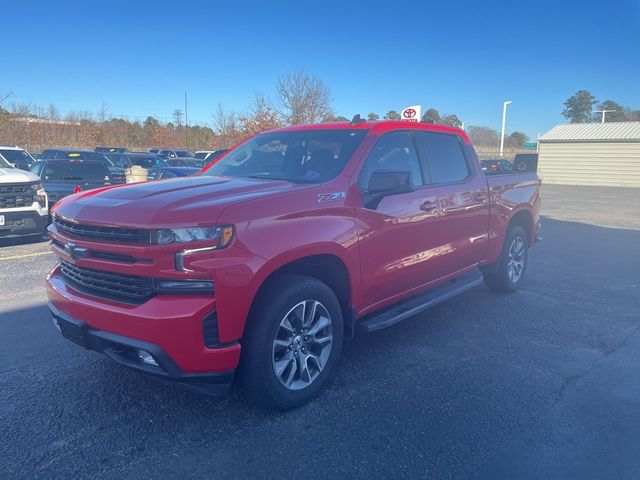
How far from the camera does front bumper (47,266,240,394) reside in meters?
2.80

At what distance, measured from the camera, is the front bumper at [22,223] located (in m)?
8.43

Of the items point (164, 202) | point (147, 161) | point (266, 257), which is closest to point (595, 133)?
point (147, 161)

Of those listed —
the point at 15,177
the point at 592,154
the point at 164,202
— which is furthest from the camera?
the point at 592,154

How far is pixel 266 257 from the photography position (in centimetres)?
306

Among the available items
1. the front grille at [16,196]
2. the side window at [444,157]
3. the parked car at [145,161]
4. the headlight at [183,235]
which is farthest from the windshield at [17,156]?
the headlight at [183,235]

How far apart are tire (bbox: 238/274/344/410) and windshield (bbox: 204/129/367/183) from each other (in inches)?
37.1

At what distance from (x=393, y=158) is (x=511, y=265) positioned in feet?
9.51

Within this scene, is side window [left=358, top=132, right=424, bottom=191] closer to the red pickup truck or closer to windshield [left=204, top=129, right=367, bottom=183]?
the red pickup truck

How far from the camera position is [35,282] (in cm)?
646

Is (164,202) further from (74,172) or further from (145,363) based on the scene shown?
(74,172)

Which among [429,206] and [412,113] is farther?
[412,113]

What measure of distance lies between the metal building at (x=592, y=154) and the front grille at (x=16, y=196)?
3115 centimetres

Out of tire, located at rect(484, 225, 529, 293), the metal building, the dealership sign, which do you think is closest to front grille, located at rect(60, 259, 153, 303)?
tire, located at rect(484, 225, 529, 293)

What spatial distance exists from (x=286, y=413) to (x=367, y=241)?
4.54ft
